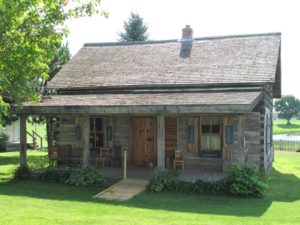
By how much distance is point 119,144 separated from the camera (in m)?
18.5

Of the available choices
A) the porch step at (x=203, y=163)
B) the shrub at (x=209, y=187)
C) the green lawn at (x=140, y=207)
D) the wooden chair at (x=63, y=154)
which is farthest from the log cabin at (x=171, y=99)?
the green lawn at (x=140, y=207)

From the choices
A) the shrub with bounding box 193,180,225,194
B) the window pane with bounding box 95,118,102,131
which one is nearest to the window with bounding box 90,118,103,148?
the window pane with bounding box 95,118,102,131

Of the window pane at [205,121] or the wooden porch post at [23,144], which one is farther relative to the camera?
the window pane at [205,121]

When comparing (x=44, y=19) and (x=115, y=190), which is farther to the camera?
(x=115, y=190)

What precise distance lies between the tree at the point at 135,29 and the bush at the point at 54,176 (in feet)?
76.9

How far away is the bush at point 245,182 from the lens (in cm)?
1252

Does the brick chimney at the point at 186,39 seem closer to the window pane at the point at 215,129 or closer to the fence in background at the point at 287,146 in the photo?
the window pane at the point at 215,129

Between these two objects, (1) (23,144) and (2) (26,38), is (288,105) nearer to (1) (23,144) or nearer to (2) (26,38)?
(1) (23,144)

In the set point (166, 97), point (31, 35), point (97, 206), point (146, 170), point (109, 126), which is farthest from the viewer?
point (109, 126)

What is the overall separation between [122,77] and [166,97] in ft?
13.8

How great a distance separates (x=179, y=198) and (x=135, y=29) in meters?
26.9

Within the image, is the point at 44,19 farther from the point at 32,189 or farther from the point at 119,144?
the point at 119,144

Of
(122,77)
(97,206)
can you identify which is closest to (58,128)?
(122,77)

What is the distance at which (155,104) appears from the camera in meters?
13.4
